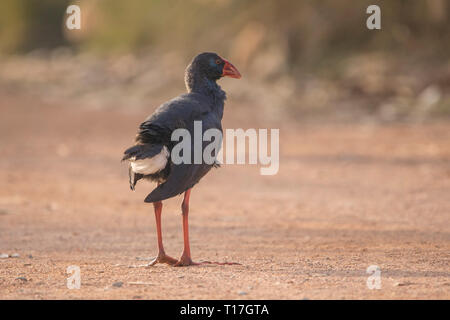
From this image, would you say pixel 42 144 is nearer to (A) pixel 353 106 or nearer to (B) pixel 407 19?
(A) pixel 353 106

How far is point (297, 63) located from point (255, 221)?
12557mm

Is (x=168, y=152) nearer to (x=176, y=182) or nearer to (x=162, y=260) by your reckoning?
(x=176, y=182)

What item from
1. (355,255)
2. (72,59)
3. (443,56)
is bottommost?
(355,255)

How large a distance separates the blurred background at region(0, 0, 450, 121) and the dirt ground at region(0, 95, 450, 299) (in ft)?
6.96

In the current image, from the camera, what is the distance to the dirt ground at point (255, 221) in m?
5.09

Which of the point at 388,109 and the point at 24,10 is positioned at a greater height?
the point at 24,10

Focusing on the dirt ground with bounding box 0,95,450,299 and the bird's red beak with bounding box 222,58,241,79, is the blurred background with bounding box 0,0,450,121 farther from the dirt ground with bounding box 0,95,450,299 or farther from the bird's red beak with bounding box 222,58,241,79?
the bird's red beak with bounding box 222,58,241,79

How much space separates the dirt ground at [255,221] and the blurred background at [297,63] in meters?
2.12

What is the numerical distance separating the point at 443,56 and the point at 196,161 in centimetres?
1362

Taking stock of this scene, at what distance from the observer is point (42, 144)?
15.1 metres

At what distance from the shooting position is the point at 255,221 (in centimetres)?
812

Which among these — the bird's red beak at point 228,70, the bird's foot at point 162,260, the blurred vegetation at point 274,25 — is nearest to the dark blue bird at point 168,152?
the bird's foot at point 162,260

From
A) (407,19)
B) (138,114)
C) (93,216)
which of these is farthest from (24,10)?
(93,216)

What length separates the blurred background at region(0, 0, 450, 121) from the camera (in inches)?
680
